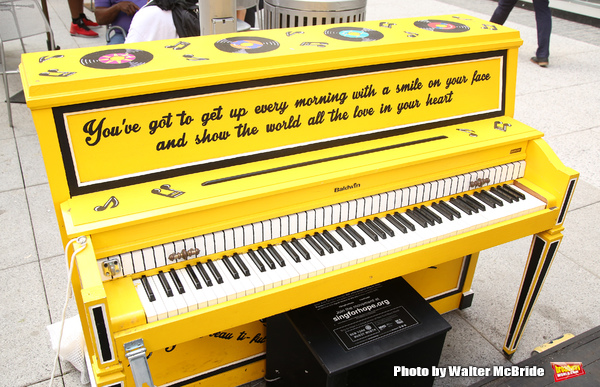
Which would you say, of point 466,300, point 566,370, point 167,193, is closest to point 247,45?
point 167,193

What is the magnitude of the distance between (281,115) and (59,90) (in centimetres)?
87

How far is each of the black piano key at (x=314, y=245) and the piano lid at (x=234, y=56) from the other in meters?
0.70

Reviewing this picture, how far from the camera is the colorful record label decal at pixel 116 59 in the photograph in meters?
1.98

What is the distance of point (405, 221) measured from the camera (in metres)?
2.36

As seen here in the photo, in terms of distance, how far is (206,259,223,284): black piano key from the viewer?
194 centimetres

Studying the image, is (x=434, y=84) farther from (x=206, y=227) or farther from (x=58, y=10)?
(x=58, y=10)

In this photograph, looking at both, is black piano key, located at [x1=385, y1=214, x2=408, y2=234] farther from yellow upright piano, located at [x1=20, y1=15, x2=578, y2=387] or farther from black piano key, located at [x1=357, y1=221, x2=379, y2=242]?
black piano key, located at [x1=357, y1=221, x2=379, y2=242]

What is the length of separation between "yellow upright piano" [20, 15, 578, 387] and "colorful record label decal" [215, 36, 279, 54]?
0.04 ft

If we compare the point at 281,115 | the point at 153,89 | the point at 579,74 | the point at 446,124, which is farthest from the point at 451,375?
the point at 579,74

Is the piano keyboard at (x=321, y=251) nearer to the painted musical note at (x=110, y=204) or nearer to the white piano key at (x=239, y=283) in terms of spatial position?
the white piano key at (x=239, y=283)

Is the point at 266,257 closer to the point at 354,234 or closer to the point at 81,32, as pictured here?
the point at 354,234

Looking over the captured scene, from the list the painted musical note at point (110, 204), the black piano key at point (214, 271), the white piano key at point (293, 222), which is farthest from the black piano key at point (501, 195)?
the painted musical note at point (110, 204)

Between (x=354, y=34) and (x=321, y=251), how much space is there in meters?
1.10

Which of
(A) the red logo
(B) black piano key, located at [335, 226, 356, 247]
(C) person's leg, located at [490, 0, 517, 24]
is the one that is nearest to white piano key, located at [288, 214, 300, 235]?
(B) black piano key, located at [335, 226, 356, 247]
